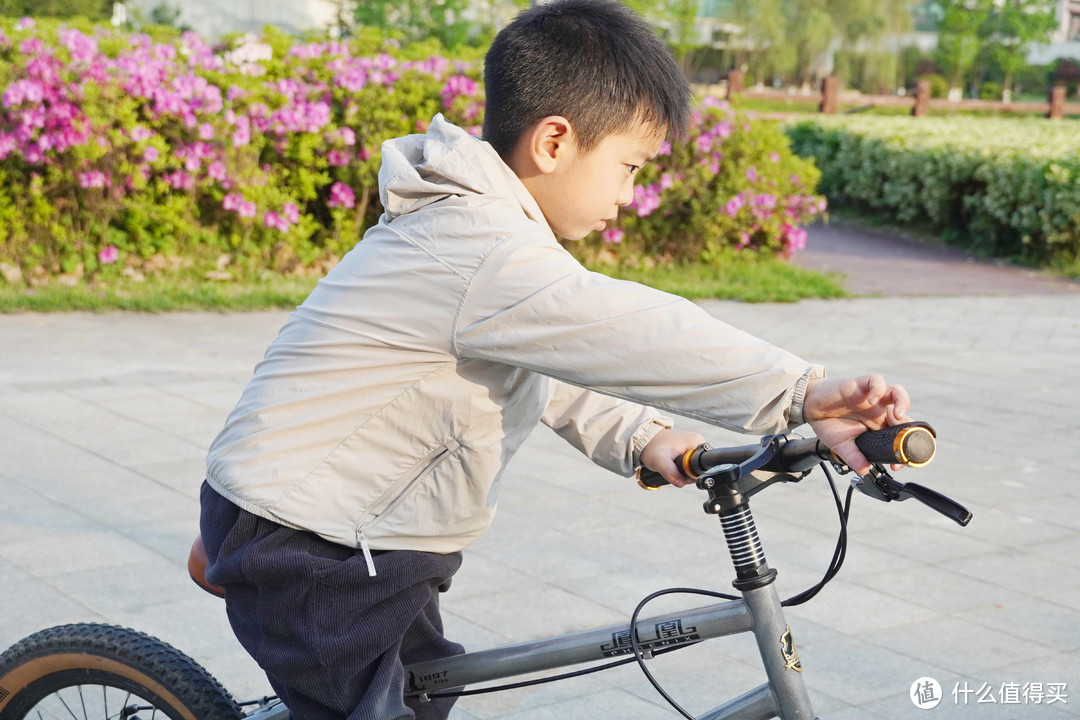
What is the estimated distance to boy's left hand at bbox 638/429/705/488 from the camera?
1782 mm

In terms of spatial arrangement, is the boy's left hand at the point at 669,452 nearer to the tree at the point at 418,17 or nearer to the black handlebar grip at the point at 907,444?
the black handlebar grip at the point at 907,444

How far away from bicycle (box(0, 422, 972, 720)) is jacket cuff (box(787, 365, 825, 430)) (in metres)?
0.06

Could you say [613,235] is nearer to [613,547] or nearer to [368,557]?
[613,547]

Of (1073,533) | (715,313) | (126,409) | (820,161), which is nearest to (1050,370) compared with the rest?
(715,313)

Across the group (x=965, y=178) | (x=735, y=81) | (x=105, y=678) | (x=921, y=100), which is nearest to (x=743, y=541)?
(x=105, y=678)

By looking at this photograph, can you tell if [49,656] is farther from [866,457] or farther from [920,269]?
[920,269]

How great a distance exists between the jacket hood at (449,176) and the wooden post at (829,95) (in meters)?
18.3

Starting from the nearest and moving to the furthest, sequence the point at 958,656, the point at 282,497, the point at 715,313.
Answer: the point at 282,497 < the point at 958,656 < the point at 715,313

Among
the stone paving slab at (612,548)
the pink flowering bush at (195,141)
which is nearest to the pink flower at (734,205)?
the pink flowering bush at (195,141)

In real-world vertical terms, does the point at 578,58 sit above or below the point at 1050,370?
above

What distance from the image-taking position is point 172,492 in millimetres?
4297

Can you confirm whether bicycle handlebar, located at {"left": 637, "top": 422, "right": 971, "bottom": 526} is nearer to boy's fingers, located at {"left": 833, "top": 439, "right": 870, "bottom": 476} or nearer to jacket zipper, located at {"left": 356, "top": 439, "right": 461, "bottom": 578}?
boy's fingers, located at {"left": 833, "top": 439, "right": 870, "bottom": 476}

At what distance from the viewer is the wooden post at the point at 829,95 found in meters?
19.2

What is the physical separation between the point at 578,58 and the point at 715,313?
6.71m
